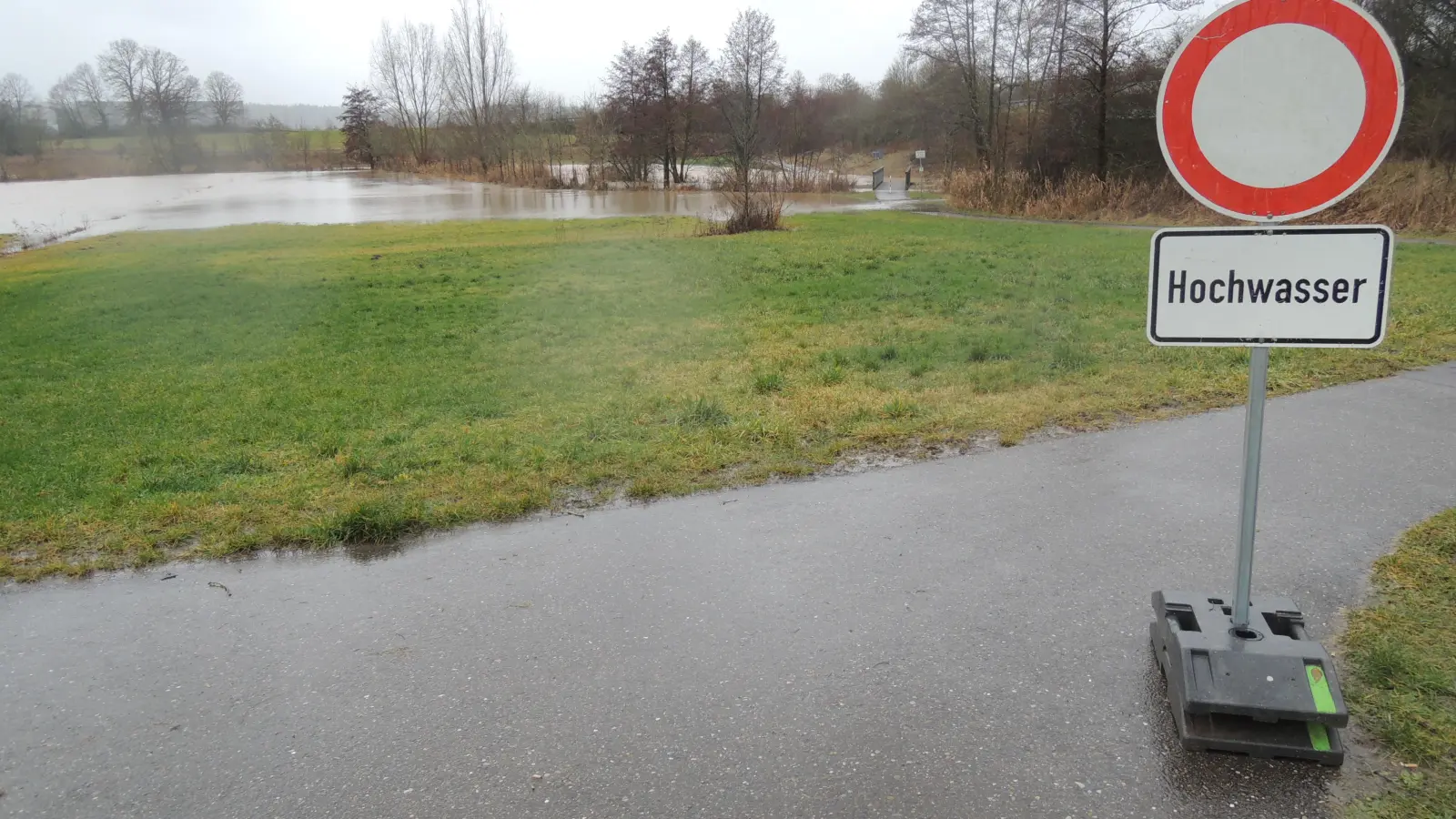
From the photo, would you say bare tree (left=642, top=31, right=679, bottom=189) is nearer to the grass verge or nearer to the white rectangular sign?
the grass verge

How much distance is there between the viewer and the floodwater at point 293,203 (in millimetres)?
30484

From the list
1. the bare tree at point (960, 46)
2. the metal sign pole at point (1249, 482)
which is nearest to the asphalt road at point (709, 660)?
the metal sign pole at point (1249, 482)

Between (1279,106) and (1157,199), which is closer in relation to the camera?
(1279,106)

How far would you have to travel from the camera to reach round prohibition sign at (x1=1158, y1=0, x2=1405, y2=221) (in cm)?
254

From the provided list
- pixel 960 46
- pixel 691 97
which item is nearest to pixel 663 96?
pixel 691 97

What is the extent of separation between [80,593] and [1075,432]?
5365mm

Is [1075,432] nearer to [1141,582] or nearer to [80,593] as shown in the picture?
[1141,582]

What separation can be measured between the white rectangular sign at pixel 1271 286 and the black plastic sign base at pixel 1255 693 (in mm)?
900

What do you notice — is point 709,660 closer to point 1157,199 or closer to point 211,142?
point 1157,199

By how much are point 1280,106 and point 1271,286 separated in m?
0.51

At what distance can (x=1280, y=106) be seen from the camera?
2637mm

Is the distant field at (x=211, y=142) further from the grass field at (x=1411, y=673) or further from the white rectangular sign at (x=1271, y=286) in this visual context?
the grass field at (x=1411, y=673)

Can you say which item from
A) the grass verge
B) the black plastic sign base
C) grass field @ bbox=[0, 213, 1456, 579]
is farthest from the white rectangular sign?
the grass verge

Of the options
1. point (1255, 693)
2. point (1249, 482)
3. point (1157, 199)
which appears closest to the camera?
point (1255, 693)
